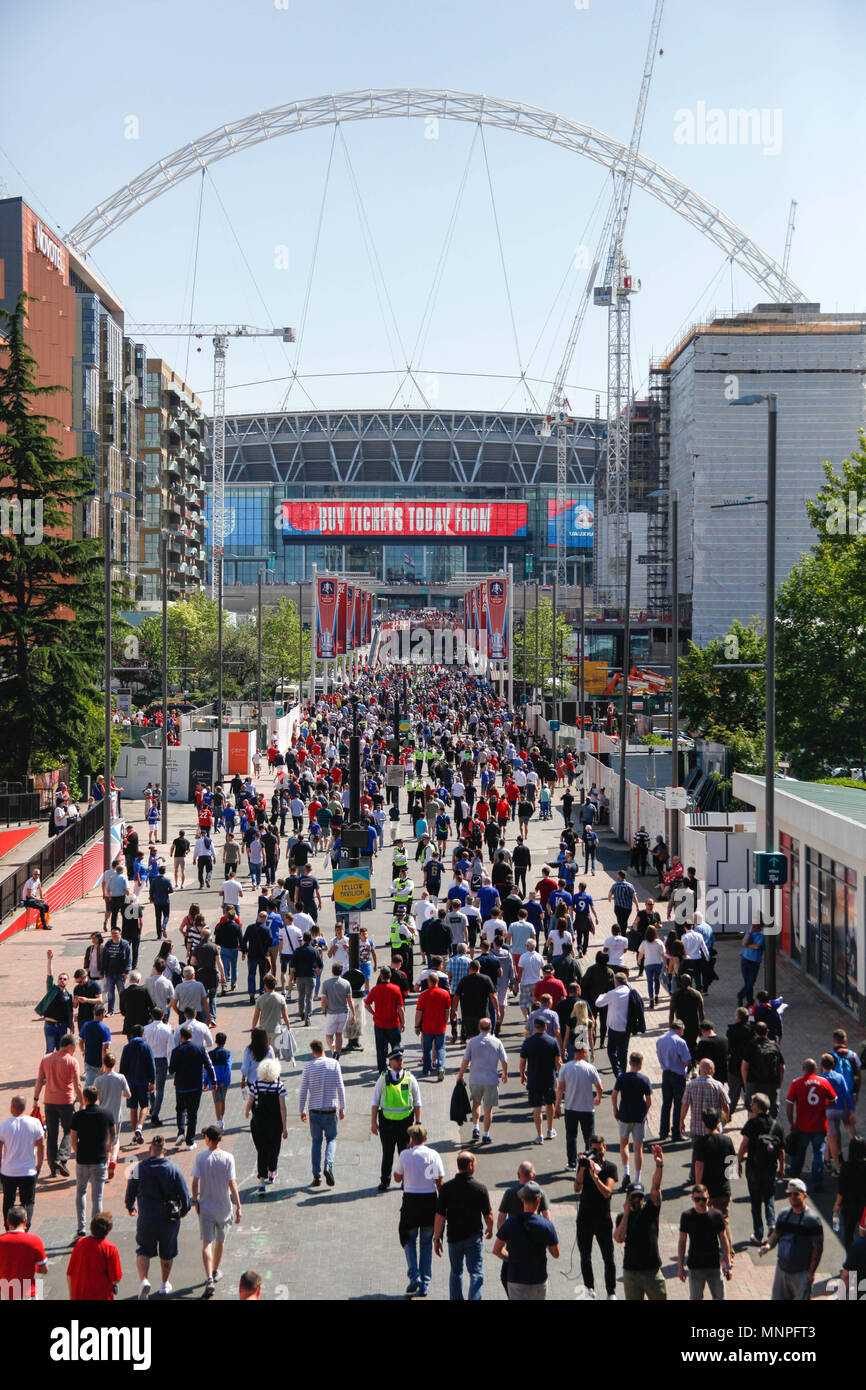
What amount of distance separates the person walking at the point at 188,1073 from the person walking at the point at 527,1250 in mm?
4589

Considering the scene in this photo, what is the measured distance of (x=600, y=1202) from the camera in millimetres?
10000

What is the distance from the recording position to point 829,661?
37.0 meters

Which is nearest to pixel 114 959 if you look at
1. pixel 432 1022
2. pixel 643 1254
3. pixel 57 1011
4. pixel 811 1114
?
pixel 57 1011

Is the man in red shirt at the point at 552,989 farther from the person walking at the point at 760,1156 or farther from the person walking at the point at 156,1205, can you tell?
the person walking at the point at 156,1205

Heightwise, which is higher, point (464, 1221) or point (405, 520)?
point (405, 520)

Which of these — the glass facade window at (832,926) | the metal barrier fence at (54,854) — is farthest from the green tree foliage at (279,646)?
the glass facade window at (832,926)

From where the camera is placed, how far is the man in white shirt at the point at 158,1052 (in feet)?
45.1

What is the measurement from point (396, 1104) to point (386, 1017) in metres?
3.05

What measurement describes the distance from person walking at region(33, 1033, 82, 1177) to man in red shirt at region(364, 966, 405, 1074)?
10.7ft

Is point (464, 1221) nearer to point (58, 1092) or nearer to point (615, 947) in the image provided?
point (58, 1092)

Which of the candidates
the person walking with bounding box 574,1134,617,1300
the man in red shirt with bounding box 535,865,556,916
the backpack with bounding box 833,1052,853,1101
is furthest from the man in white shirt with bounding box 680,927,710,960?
the person walking with bounding box 574,1134,617,1300

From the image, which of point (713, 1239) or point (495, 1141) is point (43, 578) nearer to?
point (495, 1141)

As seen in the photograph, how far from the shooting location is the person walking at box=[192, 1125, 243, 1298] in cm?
1007

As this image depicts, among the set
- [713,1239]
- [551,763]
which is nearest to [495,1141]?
[713,1239]
